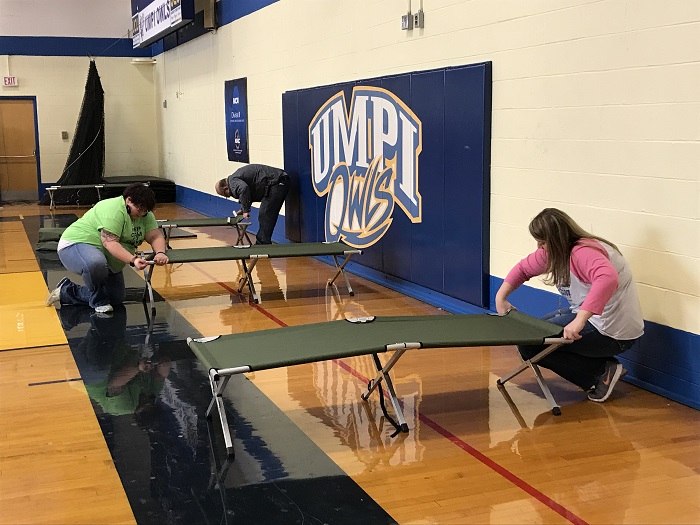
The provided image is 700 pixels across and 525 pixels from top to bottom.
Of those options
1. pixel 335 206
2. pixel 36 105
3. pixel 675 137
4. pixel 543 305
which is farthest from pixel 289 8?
pixel 36 105

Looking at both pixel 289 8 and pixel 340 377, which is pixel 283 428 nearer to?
pixel 340 377

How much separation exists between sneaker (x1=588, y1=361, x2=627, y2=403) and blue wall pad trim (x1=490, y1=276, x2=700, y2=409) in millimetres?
275

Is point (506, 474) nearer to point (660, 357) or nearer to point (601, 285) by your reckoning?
point (601, 285)

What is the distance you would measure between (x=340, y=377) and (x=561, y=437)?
153cm

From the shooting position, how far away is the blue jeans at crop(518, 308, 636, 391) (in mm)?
4469

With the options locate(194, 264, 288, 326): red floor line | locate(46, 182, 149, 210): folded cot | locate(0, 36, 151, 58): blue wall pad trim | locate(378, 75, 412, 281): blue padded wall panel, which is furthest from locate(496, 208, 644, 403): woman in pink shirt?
locate(0, 36, 151, 58): blue wall pad trim

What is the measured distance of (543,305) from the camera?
5.66m

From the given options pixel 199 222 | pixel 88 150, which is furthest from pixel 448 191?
pixel 88 150

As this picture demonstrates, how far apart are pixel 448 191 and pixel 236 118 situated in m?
6.30

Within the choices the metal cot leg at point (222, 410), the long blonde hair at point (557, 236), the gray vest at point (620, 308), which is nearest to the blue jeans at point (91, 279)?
the metal cot leg at point (222, 410)

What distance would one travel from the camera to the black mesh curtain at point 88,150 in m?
16.5

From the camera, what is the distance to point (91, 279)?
21.9 ft

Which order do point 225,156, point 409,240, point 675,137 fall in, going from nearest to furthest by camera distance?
point 675,137 → point 409,240 → point 225,156

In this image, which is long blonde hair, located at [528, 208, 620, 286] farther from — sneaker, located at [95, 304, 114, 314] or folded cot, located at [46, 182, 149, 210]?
folded cot, located at [46, 182, 149, 210]
